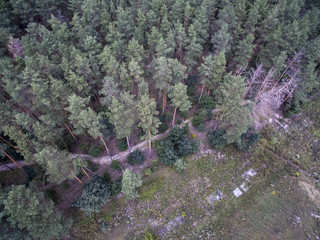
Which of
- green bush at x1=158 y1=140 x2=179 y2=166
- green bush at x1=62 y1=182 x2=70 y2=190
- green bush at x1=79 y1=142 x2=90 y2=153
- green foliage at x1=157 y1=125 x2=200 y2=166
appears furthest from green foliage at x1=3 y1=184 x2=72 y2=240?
green foliage at x1=157 y1=125 x2=200 y2=166

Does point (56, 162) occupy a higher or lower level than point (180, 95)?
lower

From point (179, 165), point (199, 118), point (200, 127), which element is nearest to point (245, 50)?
point (199, 118)

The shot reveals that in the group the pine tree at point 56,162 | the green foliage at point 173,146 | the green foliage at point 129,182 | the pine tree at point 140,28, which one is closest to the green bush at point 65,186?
the pine tree at point 56,162

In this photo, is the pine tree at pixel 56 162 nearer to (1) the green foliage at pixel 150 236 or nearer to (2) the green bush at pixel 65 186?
(2) the green bush at pixel 65 186

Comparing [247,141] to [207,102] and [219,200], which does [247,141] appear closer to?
[207,102]

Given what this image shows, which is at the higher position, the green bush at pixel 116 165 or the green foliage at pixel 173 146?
the green foliage at pixel 173 146
